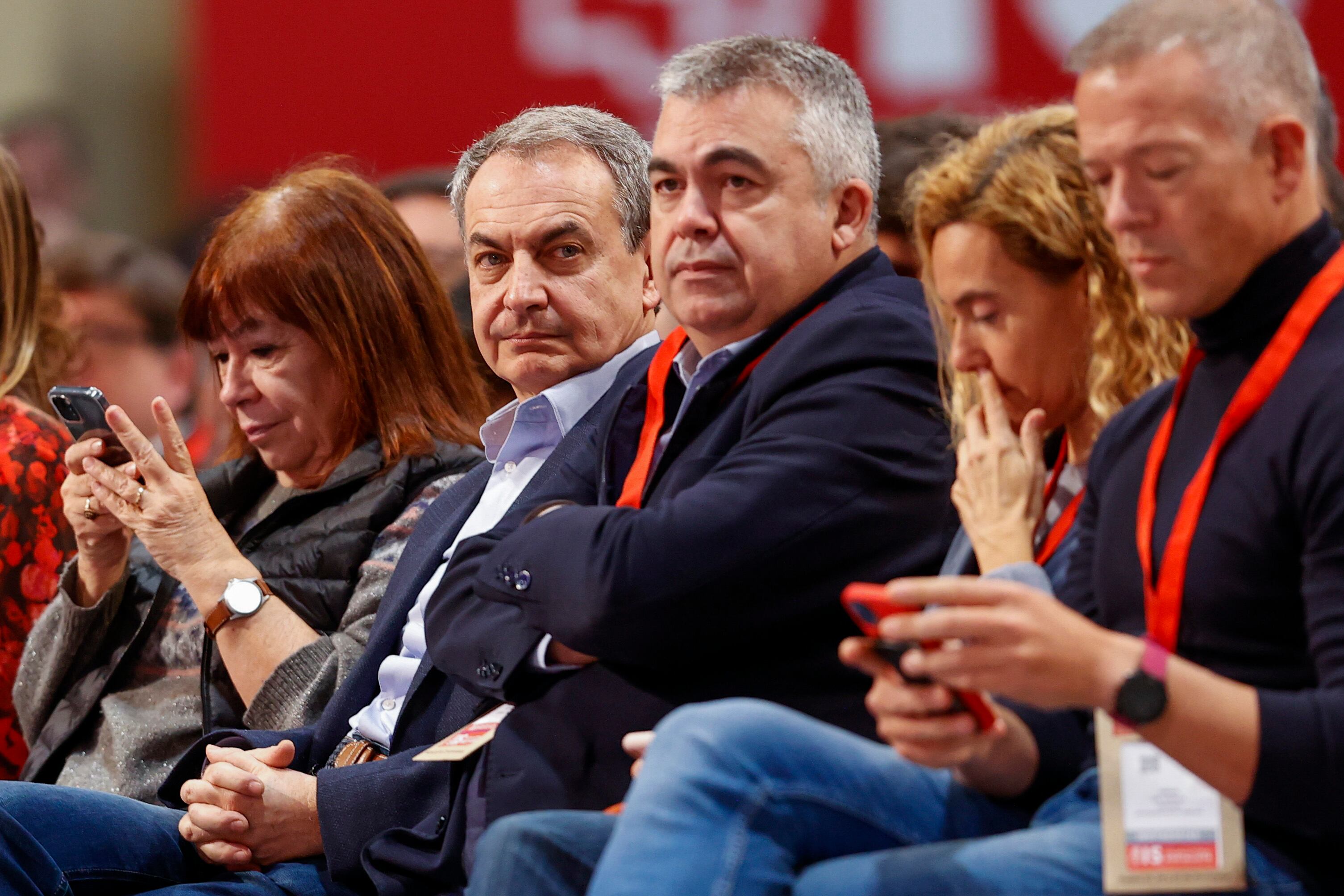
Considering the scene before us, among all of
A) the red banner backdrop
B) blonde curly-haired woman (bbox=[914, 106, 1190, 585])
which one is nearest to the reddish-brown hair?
blonde curly-haired woman (bbox=[914, 106, 1190, 585])

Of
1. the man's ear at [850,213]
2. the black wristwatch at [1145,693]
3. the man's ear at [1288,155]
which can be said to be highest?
the man's ear at [1288,155]

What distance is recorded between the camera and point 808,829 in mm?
1629

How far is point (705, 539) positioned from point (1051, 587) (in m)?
0.41

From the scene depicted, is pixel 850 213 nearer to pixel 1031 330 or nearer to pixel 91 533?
pixel 1031 330

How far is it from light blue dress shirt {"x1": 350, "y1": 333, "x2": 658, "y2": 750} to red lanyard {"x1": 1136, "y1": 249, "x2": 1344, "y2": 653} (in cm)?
124

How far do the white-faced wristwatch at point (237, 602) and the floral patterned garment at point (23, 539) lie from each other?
603 millimetres

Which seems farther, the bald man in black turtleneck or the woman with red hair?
the woman with red hair

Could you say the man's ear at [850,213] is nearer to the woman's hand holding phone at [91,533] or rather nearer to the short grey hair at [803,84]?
the short grey hair at [803,84]

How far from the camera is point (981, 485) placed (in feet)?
6.48

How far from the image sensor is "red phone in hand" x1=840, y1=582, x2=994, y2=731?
1.40 m

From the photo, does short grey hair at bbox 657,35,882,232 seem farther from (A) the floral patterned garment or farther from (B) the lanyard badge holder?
(A) the floral patterned garment

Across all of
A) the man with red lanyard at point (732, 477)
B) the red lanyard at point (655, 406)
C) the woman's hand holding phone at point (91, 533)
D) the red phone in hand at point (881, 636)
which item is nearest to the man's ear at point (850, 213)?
→ the man with red lanyard at point (732, 477)

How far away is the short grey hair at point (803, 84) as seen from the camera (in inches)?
87.0

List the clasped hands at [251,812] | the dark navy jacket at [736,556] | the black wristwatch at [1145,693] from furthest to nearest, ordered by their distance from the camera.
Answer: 1. the clasped hands at [251,812]
2. the dark navy jacket at [736,556]
3. the black wristwatch at [1145,693]
